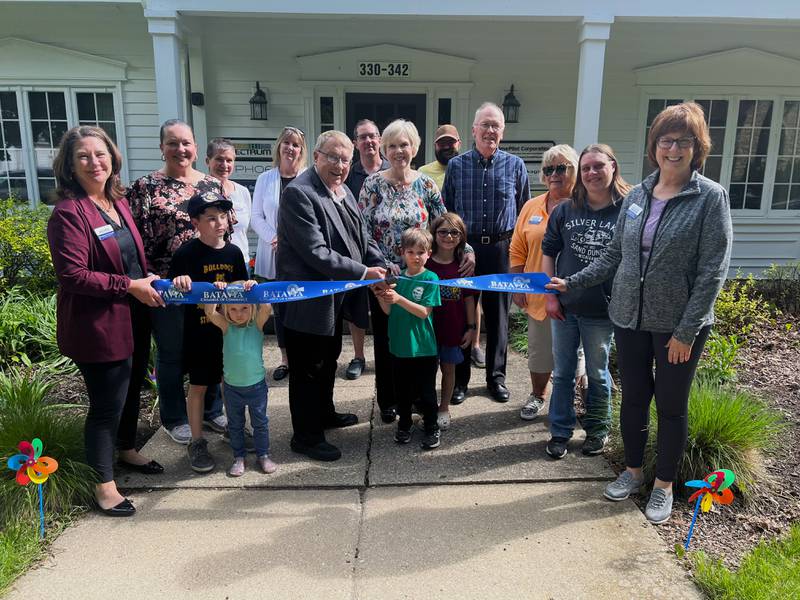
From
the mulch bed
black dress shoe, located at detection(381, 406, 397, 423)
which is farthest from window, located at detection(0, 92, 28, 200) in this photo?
the mulch bed

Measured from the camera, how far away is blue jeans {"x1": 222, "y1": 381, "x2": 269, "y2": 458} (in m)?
3.53

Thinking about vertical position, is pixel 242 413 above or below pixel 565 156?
below

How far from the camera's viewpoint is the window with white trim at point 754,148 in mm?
9172

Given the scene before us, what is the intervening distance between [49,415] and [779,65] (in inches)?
411

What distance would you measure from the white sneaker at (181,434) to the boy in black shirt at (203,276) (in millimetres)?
337

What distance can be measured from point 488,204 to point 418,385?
1571mm

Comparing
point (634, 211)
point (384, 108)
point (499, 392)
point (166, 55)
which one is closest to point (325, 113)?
point (384, 108)

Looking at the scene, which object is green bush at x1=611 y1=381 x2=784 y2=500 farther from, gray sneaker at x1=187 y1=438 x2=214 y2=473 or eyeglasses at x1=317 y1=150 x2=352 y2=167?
gray sneaker at x1=187 y1=438 x2=214 y2=473

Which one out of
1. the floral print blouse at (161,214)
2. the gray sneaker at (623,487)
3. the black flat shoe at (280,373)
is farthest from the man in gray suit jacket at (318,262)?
the gray sneaker at (623,487)

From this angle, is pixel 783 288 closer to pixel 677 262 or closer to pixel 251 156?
pixel 677 262

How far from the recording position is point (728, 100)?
911 centimetres

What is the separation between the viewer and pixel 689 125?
2801 millimetres

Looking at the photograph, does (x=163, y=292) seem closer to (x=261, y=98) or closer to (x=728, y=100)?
(x=261, y=98)

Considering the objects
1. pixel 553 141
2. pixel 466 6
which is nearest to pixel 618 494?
pixel 466 6
